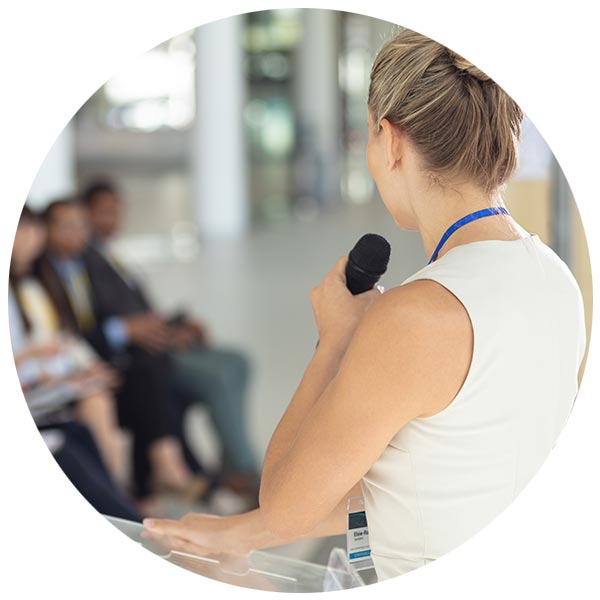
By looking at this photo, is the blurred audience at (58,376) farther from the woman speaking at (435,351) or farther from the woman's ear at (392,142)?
the woman's ear at (392,142)

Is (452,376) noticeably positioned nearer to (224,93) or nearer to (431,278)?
(431,278)

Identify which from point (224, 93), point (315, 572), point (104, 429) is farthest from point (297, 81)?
point (315, 572)

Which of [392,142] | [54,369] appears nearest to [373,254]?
[392,142]

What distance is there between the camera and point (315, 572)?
1.14 meters

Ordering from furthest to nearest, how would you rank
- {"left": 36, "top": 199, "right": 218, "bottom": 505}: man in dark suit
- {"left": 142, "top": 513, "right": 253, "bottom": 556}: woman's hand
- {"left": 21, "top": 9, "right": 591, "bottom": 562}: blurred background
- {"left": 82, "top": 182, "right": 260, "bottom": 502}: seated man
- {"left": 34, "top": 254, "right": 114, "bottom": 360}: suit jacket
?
{"left": 21, "top": 9, "right": 591, "bottom": 562}: blurred background → {"left": 82, "top": 182, "right": 260, "bottom": 502}: seated man → {"left": 36, "top": 199, "right": 218, "bottom": 505}: man in dark suit → {"left": 34, "top": 254, "right": 114, "bottom": 360}: suit jacket → {"left": 142, "top": 513, "right": 253, "bottom": 556}: woman's hand

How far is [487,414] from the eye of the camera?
2.93 feet

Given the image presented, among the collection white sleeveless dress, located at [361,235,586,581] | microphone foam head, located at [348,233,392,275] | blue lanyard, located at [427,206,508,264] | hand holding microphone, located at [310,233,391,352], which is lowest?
white sleeveless dress, located at [361,235,586,581]

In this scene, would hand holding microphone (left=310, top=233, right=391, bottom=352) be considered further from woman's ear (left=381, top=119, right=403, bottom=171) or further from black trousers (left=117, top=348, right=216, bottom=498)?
black trousers (left=117, top=348, right=216, bottom=498)

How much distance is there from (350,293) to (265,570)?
15.6 inches

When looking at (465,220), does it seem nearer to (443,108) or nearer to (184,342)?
(443,108)

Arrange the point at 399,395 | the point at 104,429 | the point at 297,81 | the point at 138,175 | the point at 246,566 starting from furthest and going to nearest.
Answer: the point at 297,81 → the point at 138,175 → the point at 104,429 → the point at 246,566 → the point at 399,395

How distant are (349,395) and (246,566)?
35cm

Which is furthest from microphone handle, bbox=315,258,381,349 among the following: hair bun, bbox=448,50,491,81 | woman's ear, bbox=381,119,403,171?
hair bun, bbox=448,50,491,81

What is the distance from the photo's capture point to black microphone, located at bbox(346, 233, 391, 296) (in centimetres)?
92
